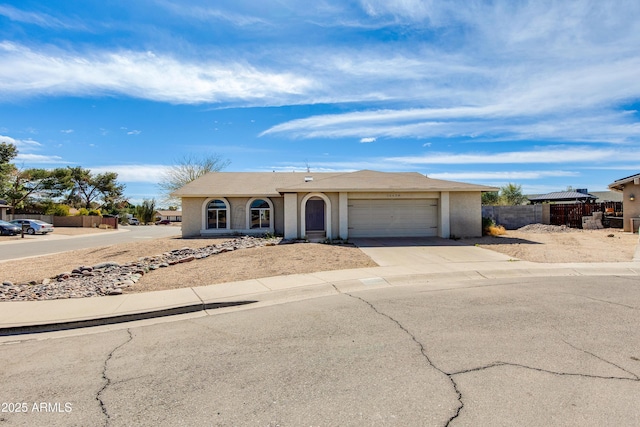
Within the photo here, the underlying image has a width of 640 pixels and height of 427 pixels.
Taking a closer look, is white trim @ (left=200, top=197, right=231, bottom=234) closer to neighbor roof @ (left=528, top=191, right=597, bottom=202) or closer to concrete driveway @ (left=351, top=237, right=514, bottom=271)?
concrete driveway @ (left=351, top=237, right=514, bottom=271)

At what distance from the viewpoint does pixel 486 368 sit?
4.26 metres

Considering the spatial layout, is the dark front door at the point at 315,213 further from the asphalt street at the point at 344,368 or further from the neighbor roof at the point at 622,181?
the neighbor roof at the point at 622,181

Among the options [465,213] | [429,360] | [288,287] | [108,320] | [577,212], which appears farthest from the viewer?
[577,212]

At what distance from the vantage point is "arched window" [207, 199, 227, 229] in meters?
22.4

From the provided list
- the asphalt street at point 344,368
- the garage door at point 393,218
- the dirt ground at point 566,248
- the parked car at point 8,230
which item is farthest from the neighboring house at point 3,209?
the dirt ground at point 566,248

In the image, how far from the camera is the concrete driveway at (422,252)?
473 inches

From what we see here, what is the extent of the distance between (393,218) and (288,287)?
1209cm

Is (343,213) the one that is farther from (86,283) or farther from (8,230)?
(8,230)

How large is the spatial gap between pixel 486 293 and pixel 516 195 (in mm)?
49554

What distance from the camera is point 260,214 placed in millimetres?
22547

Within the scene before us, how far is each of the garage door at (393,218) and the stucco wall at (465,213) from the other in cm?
89

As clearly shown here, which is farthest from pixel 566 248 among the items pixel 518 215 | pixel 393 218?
pixel 518 215

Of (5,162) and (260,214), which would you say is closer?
(260,214)

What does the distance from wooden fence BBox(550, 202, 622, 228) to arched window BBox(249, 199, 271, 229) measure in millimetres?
19676
